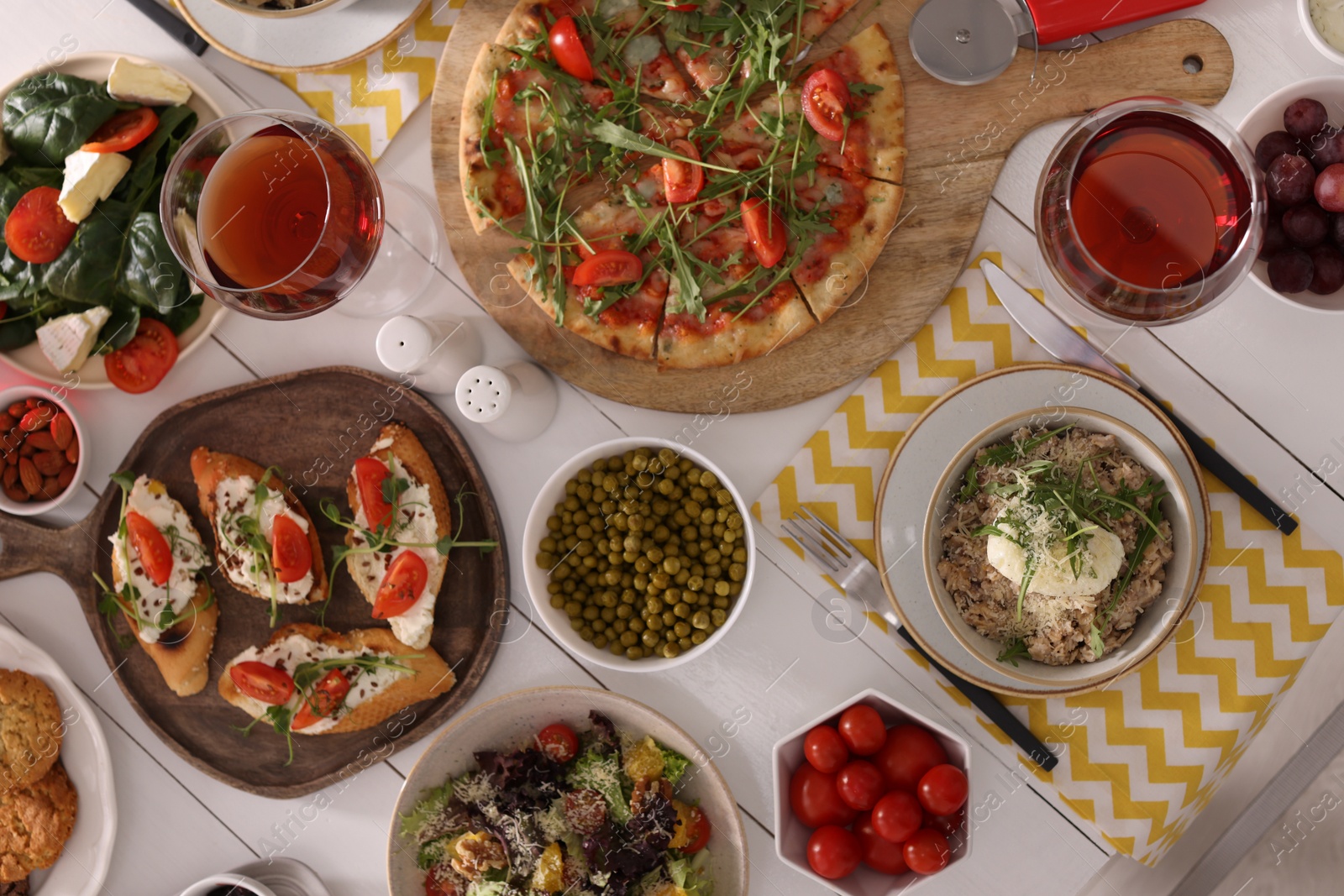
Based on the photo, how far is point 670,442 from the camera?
9.24 feet

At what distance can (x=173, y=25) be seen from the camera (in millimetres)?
3078

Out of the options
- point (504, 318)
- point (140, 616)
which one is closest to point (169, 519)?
point (140, 616)

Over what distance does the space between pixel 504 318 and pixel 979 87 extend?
162cm

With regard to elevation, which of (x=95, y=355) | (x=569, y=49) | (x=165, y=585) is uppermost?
(x=569, y=49)

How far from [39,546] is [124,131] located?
1.41m

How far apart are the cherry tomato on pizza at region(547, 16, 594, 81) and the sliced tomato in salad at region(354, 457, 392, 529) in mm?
1367

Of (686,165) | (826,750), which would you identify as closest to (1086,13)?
(686,165)

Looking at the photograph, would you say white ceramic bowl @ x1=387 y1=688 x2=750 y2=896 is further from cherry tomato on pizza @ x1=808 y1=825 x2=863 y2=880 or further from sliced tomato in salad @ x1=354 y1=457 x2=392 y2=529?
sliced tomato in salad @ x1=354 y1=457 x2=392 y2=529

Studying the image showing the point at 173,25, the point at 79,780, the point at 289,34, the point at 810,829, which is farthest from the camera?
the point at 79,780

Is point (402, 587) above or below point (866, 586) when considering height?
below

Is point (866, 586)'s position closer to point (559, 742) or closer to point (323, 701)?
point (559, 742)

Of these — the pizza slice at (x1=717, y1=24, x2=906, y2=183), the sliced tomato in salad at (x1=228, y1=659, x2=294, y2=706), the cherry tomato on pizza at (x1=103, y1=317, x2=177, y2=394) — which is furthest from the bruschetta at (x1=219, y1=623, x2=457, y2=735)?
the pizza slice at (x1=717, y1=24, x2=906, y2=183)

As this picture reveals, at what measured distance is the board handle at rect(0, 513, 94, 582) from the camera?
3129mm

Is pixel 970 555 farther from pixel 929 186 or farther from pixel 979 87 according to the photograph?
pixel 979 87
